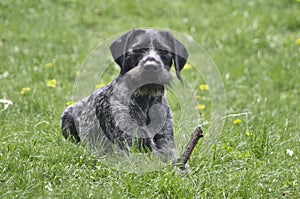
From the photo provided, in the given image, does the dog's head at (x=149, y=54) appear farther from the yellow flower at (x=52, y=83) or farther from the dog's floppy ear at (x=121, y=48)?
the yellow flower at (x=52, y=83)

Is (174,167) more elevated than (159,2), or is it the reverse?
(159,2)

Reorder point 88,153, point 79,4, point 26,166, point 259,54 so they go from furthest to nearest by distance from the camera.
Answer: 1. point 79,4
2. point 259,54
3. point 88,153
4. point 26,166

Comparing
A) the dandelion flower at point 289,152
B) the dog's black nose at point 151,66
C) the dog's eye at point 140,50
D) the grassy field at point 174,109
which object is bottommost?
the dandelion flower at point 289,152

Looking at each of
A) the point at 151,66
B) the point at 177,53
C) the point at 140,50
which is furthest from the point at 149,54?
the point at 177,53

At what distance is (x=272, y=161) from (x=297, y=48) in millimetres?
4747

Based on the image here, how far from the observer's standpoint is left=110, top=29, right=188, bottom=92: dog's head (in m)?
4.55

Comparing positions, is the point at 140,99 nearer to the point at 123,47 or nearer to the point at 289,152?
the point at 123,47

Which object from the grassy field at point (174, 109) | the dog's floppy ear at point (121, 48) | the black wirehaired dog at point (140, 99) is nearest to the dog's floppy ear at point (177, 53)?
the black wirehaired dog at point (140, 99)

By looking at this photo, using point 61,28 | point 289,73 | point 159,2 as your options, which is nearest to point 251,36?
point 289,73

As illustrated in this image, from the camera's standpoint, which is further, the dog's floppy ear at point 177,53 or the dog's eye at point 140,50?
the dog's floppy ear at point 177,53

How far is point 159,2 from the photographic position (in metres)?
11.2

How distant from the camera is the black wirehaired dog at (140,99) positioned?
4669mm

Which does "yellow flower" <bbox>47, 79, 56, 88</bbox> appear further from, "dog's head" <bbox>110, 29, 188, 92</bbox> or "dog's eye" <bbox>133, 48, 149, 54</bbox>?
"dog's eye" <bbox>133, 48, 149, 54</bbox>

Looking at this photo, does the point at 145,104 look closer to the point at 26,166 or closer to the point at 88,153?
the point at 88,153
